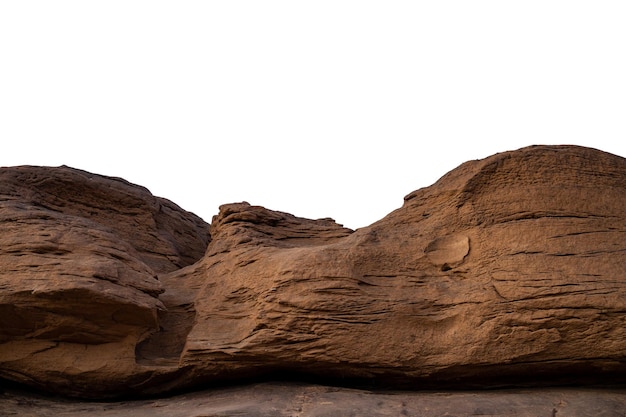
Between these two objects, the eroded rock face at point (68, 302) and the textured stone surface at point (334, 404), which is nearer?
the textured stone surface at point (334, 404)

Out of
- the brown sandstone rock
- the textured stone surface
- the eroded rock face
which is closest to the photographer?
the textured stone surface

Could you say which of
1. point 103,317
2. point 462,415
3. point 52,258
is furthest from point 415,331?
point 52,258

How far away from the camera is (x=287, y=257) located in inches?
324

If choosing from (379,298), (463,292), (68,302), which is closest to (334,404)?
(379,298)

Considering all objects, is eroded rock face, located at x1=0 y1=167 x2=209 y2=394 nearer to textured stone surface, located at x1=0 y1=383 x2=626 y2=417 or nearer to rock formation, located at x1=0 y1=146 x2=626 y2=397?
rock formation, located at x1=0 y1=146 x2=626 y2=397

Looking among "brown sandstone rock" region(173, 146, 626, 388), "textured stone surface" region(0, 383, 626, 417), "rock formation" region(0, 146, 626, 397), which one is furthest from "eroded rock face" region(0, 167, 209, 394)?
"brown sandstone rock" region(173, 146, 626, 388)

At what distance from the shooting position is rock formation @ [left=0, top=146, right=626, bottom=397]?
7094 mm

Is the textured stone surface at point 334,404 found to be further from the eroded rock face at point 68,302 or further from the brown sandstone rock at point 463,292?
the eroded rock face at point 68,302

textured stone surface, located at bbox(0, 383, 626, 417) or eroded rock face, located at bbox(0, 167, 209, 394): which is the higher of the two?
eroded rock face, located at bbox(0, 167, 209, 394)

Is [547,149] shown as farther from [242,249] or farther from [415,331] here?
[242,249]

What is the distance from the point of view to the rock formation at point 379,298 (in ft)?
23.3

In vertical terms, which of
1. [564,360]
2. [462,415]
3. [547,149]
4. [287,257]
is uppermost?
[547,149]

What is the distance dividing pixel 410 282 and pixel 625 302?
2577mm

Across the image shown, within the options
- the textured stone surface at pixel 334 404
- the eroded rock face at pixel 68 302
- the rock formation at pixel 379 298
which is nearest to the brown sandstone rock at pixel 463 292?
the rock formation at pixel 379 298
